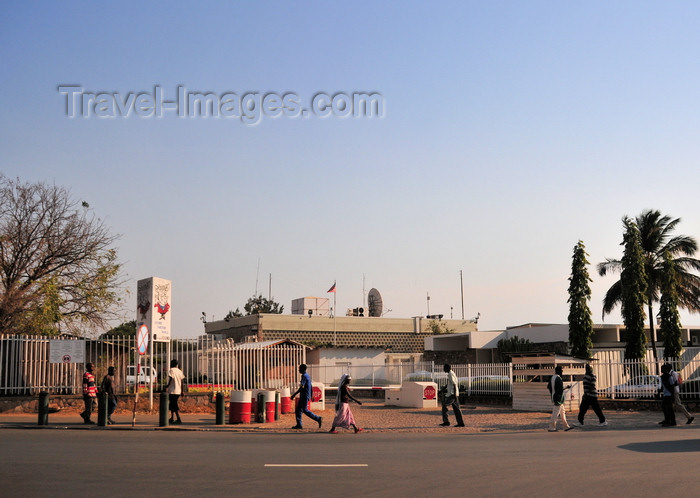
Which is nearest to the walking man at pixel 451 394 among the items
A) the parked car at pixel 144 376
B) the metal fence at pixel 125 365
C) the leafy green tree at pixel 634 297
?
the metal fence at pixel 125 365

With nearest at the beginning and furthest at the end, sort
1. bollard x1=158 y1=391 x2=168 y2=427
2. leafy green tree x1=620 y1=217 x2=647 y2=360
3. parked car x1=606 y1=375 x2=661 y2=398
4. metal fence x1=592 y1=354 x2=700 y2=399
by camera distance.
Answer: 1. bollard x1=158 y1=391 x2=168 y2=427
2. metal fence x1=592 y1=354 x2=700 y2=399
3. parked car x1=606 y1=375 x2=661 y2=398
4. leafy green tree x1=620 y1=217 x2=647 y2=360

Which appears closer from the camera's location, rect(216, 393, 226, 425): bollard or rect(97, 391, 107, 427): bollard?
rect(97, 391, 107, 427): bollard

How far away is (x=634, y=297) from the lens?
38688mm

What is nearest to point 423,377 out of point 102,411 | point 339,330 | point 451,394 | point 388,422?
point 388,422

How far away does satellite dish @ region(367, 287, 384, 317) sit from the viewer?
66.3 metres

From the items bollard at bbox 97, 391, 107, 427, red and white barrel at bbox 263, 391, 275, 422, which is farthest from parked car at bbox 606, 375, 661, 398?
bollard at bbox 97, 391, 107, 427

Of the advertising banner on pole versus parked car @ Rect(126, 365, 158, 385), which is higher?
the advertising banner on pole

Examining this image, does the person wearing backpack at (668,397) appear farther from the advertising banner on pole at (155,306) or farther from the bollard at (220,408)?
the advertising banner on pole at (155,306)

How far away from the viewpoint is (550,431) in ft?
63.2

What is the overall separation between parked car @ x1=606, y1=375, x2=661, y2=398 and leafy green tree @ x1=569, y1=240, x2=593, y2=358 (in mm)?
12540

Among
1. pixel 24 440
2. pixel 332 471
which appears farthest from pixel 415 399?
pixel 332 471

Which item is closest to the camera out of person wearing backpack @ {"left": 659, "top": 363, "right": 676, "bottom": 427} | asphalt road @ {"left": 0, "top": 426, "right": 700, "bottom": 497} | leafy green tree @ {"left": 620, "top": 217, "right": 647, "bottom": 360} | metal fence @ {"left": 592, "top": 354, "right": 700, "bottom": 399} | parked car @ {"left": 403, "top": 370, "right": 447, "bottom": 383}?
asphalt road @ {"left": 0, "top": 426, "right": 700, "bottom": 497}

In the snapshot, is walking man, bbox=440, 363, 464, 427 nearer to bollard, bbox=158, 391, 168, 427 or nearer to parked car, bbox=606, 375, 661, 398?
bollard, bbox=158, 391, 168, 427

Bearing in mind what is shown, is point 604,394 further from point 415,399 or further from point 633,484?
point 633,484
